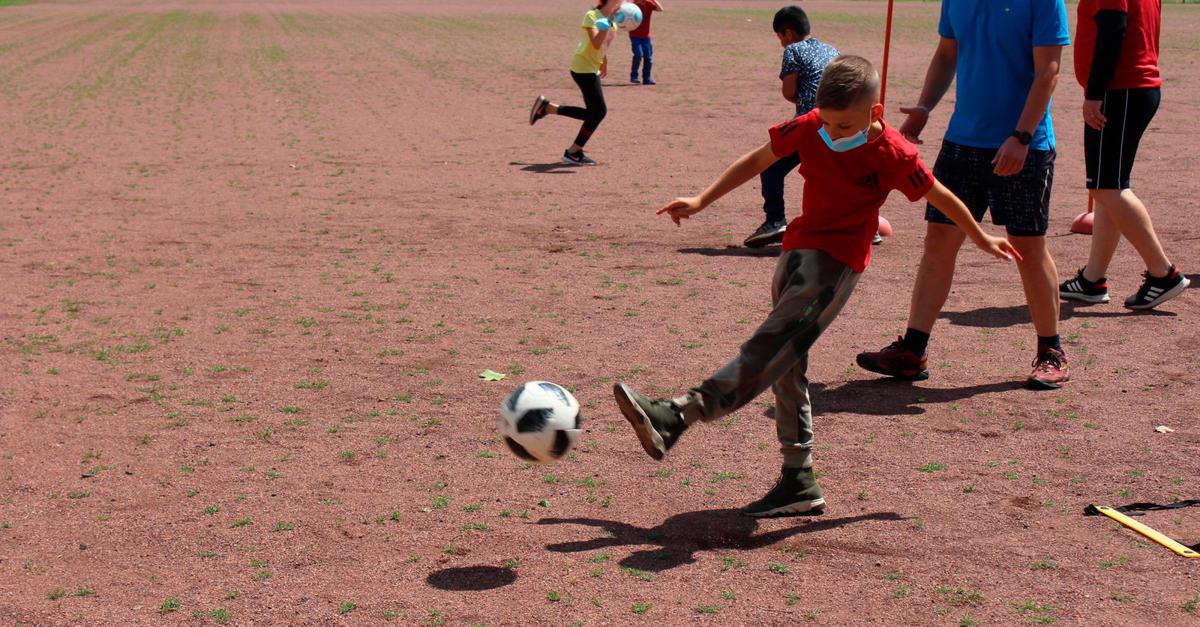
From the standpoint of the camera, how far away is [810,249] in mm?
4918

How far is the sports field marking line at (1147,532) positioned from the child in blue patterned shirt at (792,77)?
4.81 meters

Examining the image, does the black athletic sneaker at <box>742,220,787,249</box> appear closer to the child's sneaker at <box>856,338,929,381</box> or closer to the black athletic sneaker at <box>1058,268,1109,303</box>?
the black athletic sneaker at <box>1058,268,1109,303</box>

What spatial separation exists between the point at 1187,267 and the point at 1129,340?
2.19m

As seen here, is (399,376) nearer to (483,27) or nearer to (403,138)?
(403,138)

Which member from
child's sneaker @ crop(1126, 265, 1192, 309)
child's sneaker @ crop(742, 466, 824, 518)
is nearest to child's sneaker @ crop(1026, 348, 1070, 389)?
child's sneaker @ crop(1126, 265, 1192, 309)

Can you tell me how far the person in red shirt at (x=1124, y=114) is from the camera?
7.67m

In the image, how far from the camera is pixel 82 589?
4402 mm

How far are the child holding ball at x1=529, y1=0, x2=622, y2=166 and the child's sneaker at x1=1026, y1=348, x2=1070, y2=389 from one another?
8.34m

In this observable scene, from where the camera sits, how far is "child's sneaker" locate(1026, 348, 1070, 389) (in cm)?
656

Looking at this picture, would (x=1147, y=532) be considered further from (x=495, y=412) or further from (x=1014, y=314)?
(x=1014, y=314)

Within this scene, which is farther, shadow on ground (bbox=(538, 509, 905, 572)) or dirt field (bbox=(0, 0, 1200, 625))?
shadow on ground (bbox=(538, 509, 905, 572))

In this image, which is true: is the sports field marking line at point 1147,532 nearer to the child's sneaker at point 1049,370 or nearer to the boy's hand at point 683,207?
the child's sneaker at point 1049,370

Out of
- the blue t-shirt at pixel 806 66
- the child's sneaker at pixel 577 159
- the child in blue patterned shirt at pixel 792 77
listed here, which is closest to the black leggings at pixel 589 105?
the child's sneaker at pixel 577 159

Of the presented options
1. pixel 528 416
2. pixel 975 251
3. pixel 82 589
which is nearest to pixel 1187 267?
pixel 975 251
